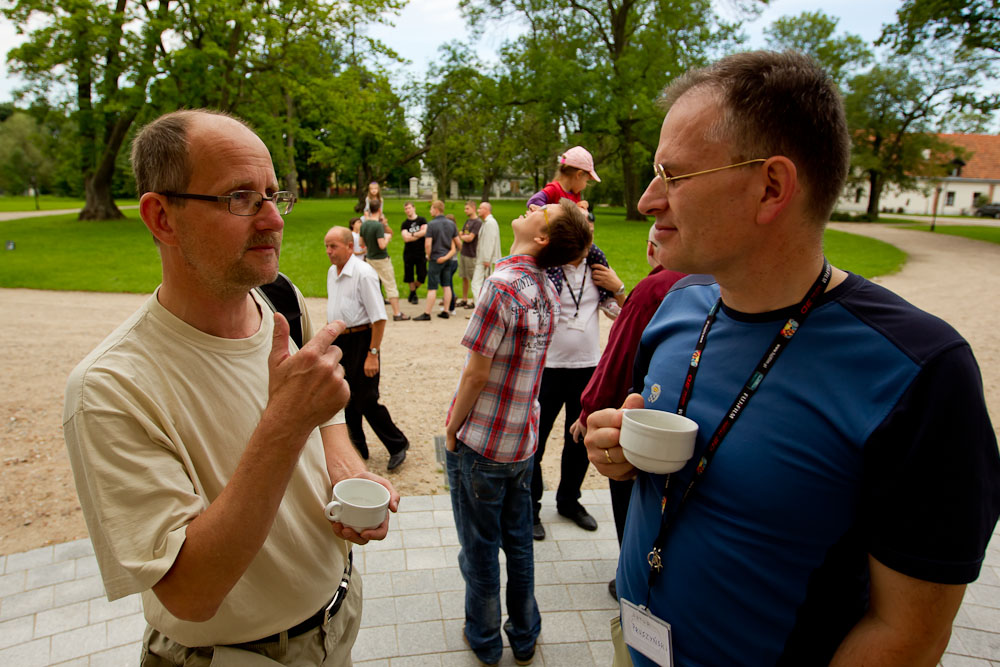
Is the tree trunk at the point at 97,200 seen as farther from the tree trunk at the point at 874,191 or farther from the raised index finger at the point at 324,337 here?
the tree trunk at the point at 874,191

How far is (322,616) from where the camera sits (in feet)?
6.29

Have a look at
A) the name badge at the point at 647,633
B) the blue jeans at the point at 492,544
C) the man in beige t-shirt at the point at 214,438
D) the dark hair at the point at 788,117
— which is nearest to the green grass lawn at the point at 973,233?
the blue jeans at the point at 492,544

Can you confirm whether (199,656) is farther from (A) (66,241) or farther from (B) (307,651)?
(A) (66,241)

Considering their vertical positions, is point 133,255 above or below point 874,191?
below

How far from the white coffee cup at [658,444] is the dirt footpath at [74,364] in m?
3.67

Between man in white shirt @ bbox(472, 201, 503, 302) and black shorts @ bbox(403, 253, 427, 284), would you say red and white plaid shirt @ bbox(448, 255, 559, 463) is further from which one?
black shorts @ bbox(403, 253, 427, 284)

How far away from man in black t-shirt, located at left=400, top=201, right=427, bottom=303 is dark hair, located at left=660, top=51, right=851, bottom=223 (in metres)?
10.1

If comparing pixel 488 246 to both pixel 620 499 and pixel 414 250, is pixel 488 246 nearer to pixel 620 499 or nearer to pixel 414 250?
pixel 414 250

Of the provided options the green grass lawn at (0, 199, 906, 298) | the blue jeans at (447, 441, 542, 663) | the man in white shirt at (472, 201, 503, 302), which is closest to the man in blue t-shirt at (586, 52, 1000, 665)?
the blue jeans at (447, 441, 542, 663)

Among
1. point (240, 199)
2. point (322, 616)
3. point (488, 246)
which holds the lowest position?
point (322, 616)

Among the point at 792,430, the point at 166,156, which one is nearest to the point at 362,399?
the point at 166,156

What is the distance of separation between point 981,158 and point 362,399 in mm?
77408

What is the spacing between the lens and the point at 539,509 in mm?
4344

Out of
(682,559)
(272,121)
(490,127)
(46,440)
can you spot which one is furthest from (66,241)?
(490,127)
